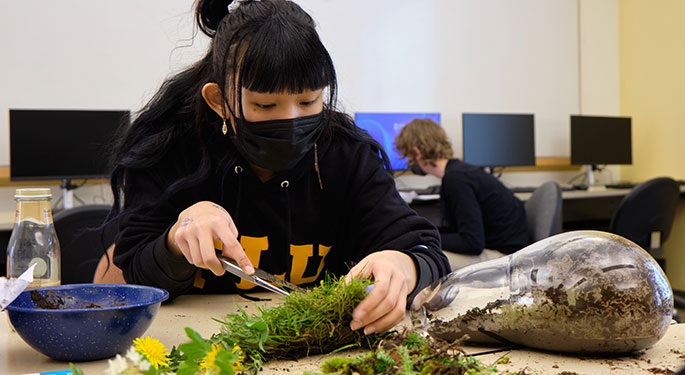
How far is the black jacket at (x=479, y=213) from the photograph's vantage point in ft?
9.48

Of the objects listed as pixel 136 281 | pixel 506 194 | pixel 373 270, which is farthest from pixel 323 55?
pixel 506 194

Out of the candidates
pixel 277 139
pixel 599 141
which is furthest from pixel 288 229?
pixel 599 141

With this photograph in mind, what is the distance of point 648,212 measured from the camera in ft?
11.1

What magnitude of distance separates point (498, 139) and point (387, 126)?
2.76ft

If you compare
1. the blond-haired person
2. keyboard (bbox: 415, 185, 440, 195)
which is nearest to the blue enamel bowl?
the blond-haired person

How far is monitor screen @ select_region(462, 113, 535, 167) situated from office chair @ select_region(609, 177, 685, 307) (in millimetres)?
1006

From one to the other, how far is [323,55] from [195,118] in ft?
1.02

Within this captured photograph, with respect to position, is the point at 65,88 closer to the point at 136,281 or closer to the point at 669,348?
the point at 136,281

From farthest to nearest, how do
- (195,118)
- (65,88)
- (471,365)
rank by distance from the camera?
1. (65,88)
2. (195,118)
3. (471,365)

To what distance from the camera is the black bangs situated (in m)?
1.03

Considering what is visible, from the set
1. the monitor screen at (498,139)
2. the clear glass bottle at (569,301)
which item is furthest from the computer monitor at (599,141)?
the clear glass bottle at (569,301)

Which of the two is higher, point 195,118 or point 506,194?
point 195,118

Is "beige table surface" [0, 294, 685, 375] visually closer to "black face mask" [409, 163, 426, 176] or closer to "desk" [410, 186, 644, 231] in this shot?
"black face mask" [409, 163, 426, 176]

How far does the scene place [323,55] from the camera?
1.08 metres
